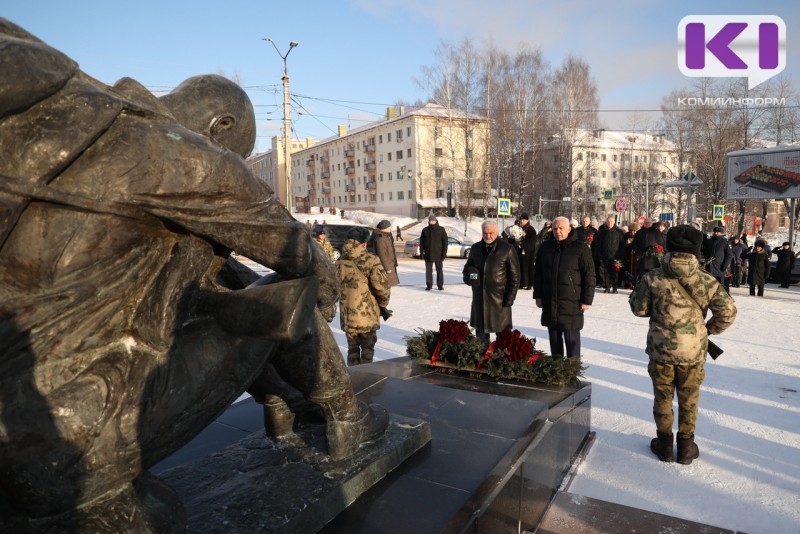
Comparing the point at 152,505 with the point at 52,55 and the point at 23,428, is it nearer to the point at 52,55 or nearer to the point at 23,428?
the point at 23,428

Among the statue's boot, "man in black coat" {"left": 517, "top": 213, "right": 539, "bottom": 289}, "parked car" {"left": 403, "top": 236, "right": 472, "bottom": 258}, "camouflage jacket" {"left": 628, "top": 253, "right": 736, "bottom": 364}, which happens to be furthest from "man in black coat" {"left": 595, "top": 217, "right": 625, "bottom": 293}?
the statue's boot

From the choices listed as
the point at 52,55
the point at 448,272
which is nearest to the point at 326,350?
the point at 52,55

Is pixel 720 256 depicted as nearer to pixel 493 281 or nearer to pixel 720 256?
pixel 720 256

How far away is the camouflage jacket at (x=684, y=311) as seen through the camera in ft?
12.6

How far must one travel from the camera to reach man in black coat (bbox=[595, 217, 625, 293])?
12.2 metres

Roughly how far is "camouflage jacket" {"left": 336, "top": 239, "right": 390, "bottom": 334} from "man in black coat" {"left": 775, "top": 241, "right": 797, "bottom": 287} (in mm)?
12959

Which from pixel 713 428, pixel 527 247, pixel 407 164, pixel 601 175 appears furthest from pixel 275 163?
pixel 713 428

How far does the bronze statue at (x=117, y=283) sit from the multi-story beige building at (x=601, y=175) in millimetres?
27876

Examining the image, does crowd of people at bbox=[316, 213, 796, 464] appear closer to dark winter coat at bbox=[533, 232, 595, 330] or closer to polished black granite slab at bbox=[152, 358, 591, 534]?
dark winter coat at bbox=[533, 232, 595, 330]

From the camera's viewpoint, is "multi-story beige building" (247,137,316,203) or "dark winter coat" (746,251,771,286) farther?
"multi-story beige building" (247,137,316,203)

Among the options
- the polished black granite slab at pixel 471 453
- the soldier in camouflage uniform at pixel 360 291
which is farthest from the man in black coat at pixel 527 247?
the polished black granite slab at pixel 471 453

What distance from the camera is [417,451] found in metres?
2.79

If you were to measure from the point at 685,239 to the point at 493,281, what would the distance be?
247cm

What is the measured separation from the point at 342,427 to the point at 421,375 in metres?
2.16
